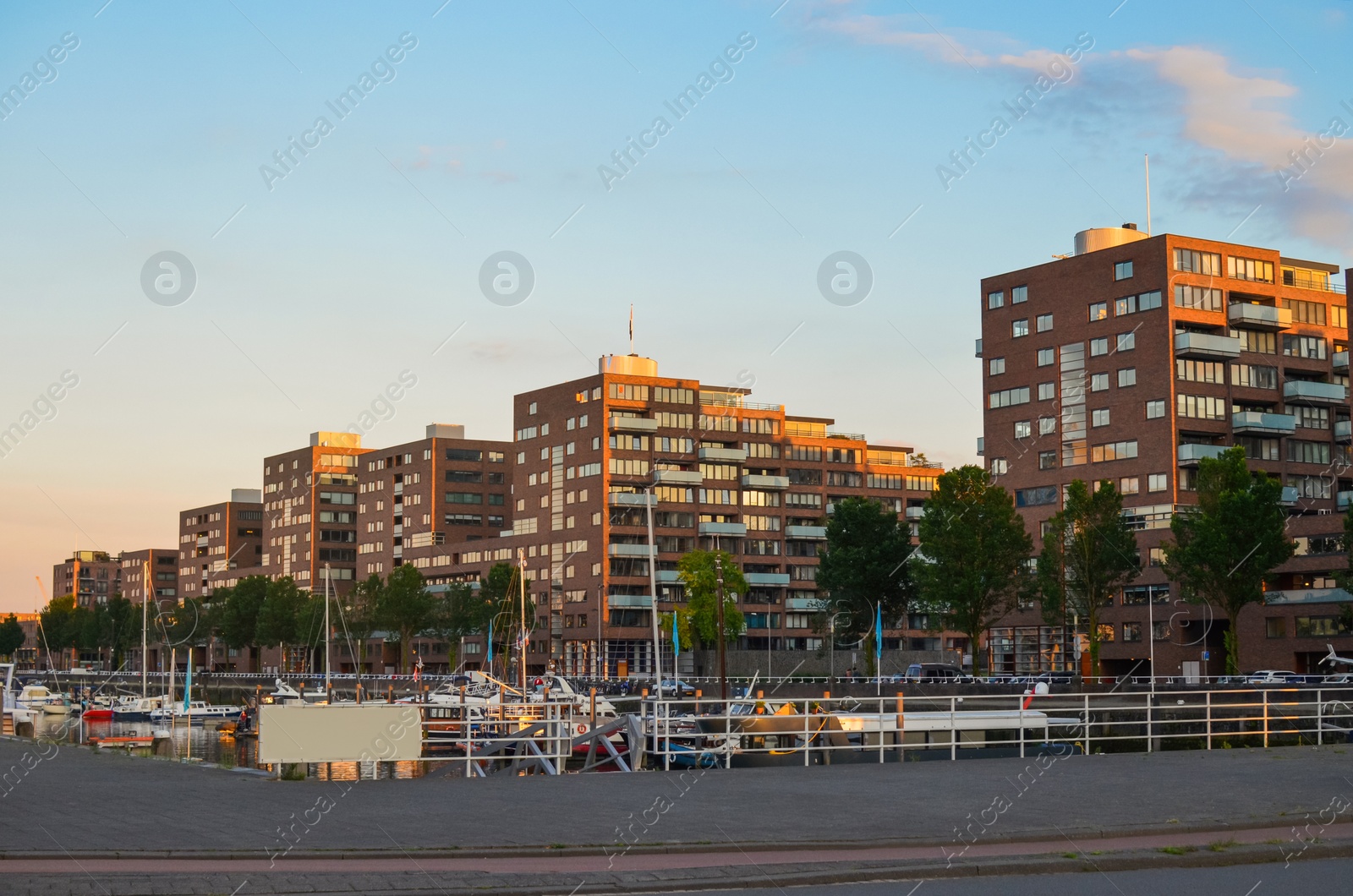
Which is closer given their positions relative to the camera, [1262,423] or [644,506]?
[1262,423]

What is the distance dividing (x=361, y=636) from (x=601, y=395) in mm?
36902

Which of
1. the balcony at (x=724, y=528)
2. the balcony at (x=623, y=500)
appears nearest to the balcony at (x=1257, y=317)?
the balcony at (x=724, y=528)

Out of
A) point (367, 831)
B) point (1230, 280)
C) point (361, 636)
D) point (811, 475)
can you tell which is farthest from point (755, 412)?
point (367, 831)

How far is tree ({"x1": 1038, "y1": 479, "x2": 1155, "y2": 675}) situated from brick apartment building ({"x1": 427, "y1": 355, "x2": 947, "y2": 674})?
51495 mm

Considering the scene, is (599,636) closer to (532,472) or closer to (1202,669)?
(532,472)

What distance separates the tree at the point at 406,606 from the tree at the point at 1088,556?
75.0 metres

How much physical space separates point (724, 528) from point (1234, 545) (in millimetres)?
74614

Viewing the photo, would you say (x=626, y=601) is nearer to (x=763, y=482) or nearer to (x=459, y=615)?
(x=459, y=615)

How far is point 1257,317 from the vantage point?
365 ft

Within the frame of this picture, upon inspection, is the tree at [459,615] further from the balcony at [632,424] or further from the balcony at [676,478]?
the balcony at [632,424]

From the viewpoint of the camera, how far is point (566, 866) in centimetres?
1572

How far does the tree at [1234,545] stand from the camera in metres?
83.8

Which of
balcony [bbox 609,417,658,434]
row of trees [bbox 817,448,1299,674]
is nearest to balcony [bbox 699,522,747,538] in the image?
balcony [bbox 609,417,658,434]

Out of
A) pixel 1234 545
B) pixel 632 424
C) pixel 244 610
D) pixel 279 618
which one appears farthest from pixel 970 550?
pixel 244 610
